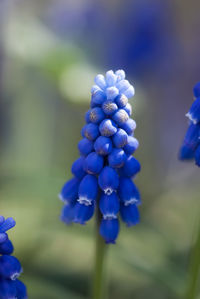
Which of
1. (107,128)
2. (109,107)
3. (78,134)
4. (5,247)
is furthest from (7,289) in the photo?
(78,134)

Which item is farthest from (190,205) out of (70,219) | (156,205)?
(70,219)

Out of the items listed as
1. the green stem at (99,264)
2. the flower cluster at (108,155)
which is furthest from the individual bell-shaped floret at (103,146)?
the green stem at (99,264)

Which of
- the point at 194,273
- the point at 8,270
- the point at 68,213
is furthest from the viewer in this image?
the point at 194,273

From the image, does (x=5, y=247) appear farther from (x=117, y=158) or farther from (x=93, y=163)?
(x=117, y=158)

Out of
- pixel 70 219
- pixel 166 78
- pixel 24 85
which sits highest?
pixel 166 78

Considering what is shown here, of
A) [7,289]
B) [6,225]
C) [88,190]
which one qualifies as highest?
[88,190]

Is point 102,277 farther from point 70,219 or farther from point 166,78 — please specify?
point 166,78
